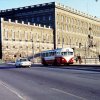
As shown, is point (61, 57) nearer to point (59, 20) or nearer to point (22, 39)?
point (22, 39)

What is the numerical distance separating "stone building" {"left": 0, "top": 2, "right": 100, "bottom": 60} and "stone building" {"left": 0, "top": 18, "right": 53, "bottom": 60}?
450 cm

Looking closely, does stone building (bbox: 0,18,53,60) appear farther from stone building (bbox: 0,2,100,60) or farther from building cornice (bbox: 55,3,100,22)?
building cornice (bbox: 55,3,100,22)

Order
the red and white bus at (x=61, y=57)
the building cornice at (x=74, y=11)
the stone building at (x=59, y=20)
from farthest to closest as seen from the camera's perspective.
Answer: the building cornice at (x=74, y=11)
the stone building at (x=59, y=20)
the red and white bus at (x=61, y=57)

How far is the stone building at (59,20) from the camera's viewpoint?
122 meters

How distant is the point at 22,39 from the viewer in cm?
10619

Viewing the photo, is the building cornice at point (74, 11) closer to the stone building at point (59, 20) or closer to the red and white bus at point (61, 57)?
the stone building at point (59, 20)

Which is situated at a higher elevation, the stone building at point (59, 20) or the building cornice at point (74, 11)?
the building cornice at point (74, 11)

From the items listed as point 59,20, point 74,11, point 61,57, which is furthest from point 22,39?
point 61,57

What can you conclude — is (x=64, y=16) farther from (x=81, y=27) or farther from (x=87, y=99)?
(x=87, y=99)

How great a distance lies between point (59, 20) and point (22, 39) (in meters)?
23.4

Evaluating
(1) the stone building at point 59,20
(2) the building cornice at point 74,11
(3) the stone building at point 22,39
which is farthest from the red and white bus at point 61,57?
(2) the building cornice at point 74,11

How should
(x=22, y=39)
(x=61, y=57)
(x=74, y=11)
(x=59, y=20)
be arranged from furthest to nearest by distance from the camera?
(x=74, y=11) < (x=59, y=20) < (x=22, y=39) < (x=61, y=57)

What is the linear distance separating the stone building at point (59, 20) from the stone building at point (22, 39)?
14.8 feet

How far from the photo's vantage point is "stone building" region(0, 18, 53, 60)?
98.6m
